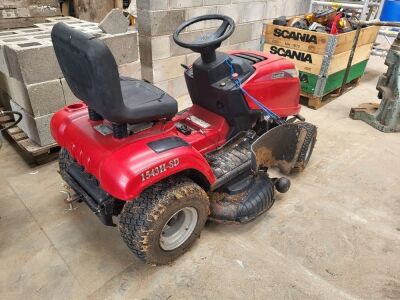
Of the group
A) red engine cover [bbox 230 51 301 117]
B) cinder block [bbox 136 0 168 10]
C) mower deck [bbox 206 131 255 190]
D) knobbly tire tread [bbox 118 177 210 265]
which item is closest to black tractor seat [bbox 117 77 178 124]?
knobbly tire tread [bbox 118 177 210 265]

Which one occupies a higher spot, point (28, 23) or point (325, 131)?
point (28, 23)

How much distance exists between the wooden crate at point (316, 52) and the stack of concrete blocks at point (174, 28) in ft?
2.00

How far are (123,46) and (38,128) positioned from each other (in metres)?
1.08

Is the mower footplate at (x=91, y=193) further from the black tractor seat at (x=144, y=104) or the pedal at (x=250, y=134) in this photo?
the pedal at (x=250, y=134)

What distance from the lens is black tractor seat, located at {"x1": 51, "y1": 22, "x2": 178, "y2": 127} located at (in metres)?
1.41

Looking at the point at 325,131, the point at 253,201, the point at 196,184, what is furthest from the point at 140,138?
the point at 325,131

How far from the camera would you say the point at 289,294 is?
6.04 feet

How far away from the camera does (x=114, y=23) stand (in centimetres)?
305

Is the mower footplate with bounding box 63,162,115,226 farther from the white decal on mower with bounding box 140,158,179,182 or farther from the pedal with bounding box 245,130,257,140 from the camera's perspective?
the pedal with bounding box 245,130,257,140

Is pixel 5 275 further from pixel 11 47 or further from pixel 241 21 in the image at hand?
pixel 241 21

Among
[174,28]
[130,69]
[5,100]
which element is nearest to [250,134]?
[130,69]

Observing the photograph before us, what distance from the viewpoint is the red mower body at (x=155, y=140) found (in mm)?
1602

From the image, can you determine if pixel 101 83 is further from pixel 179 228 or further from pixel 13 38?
pixel 13 38

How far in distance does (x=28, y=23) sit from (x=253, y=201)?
3302mm
